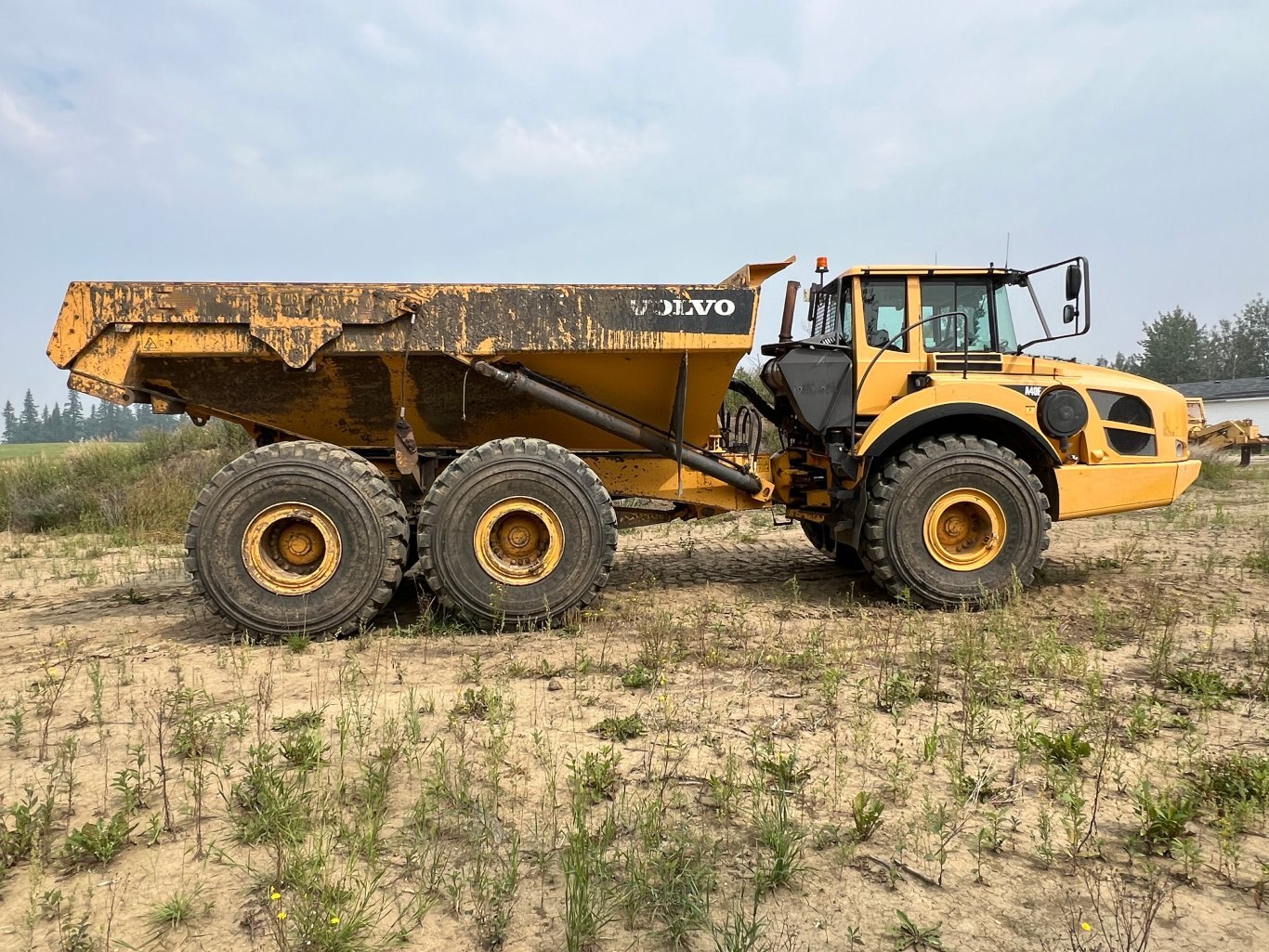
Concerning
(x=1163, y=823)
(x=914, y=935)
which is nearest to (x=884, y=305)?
(x=1163, y=823)

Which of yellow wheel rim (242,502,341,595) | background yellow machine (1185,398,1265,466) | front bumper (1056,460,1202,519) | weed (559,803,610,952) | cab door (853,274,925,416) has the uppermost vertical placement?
cab door (853,274,925,416)

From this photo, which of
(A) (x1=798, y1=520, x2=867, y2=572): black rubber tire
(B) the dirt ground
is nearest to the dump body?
(B) the dirt ground

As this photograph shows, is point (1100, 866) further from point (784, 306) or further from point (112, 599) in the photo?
point (112, 599)

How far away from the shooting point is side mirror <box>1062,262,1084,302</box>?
196 inches

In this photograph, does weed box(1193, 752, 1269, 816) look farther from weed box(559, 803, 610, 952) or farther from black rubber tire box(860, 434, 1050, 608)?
black rubber tire box(860, 434, 1050, 608)

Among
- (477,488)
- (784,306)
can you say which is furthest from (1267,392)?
(477,488)

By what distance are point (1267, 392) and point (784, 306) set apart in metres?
40.4

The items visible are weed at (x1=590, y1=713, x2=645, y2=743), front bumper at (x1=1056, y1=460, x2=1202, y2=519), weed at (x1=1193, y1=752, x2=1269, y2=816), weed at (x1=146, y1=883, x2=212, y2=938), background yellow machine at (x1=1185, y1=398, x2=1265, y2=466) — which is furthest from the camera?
background yellow machine at (x1=1185, y1=398, x2=1265, y2=466)

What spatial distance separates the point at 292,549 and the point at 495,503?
1.27 metres

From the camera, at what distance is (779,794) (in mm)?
2510

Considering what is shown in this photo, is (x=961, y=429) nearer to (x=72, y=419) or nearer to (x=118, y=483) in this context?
(x=118, y=483)

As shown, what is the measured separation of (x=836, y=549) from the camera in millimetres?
6660

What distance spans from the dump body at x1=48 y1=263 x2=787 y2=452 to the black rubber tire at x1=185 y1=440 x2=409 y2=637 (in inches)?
23.7

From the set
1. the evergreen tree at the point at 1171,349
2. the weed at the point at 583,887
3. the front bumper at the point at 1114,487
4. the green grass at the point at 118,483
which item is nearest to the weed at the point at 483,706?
the weed at the point at 583,887
